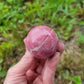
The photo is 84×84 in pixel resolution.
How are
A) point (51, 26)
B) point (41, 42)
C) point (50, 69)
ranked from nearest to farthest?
point (41, 42), point (50, 69), point (51, 26)

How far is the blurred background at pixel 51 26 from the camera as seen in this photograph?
2064 mm

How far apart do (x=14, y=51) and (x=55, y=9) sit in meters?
1.11

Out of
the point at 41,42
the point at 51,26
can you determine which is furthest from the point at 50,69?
the point at 51,26

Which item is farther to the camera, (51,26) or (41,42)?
(51,26)

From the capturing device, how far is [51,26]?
239 centimetres

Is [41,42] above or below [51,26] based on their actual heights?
above

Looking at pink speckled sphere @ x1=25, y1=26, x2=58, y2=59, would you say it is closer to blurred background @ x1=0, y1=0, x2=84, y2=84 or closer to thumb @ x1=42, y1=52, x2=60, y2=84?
thumb @ x1=42, y1=52, x2=60, y2=84

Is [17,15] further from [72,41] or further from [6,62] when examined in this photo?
[72,41]

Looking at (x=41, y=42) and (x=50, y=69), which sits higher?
(x=41, y=42)

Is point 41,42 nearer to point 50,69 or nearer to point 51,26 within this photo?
point 50,69

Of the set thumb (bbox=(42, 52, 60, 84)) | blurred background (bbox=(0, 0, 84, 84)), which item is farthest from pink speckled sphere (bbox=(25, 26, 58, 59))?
blurred background (bbox=(0, 0, 84, 84))

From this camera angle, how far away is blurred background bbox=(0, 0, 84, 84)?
2.06 meters

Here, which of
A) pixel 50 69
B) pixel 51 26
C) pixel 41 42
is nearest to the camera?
pixel 41 42

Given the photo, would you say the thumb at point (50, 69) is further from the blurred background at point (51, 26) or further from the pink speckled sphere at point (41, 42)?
the blurred background at point (51, 26)
